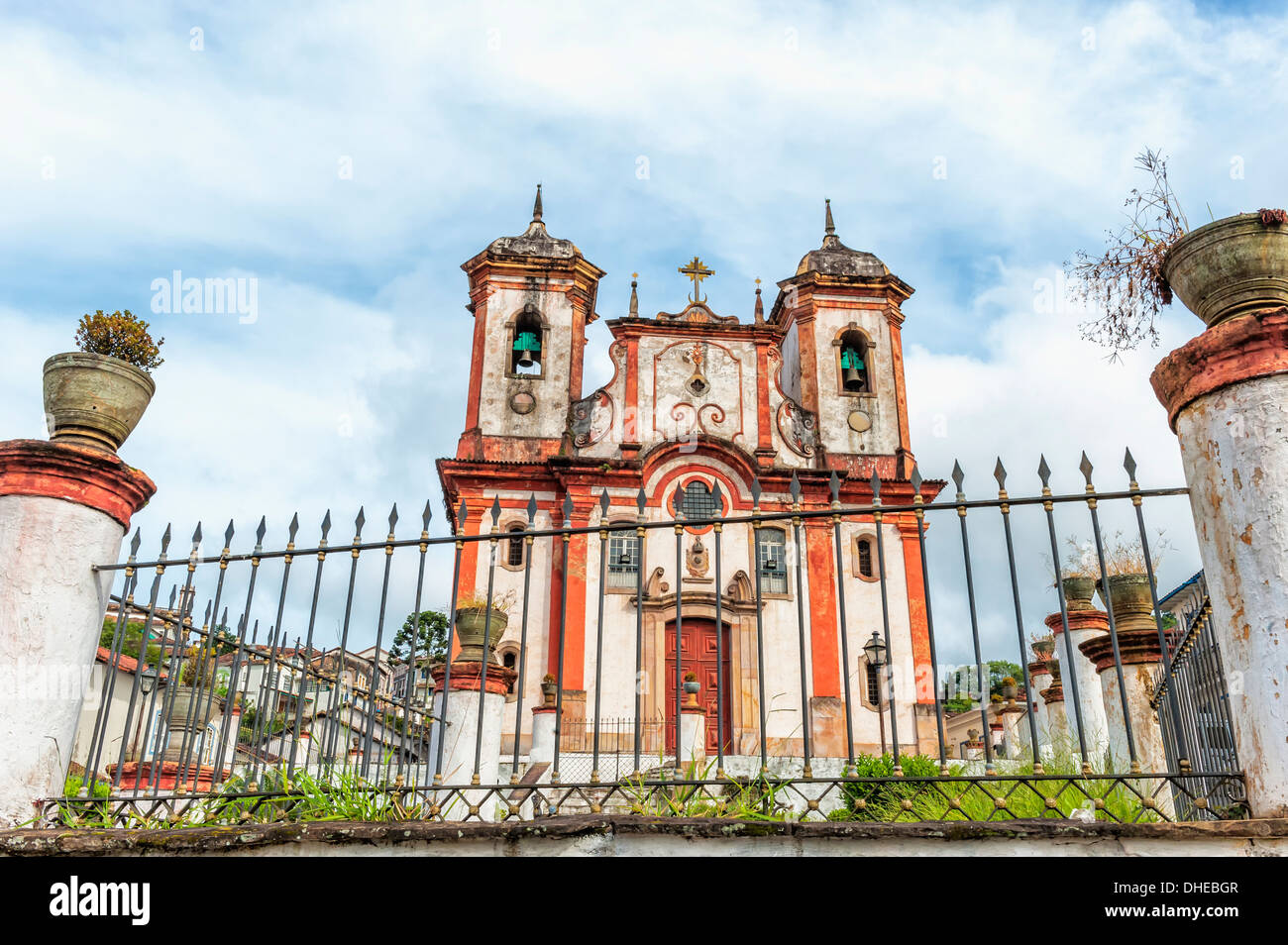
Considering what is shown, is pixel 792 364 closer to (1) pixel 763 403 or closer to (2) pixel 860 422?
(2) pixel 860 422

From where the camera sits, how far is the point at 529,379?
22.1m

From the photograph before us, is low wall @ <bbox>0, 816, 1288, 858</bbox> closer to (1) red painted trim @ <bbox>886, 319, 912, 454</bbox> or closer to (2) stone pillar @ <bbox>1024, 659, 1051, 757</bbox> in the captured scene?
(2) stone pillar @ <bbox>1024, 659, 1051, 757</bbox>

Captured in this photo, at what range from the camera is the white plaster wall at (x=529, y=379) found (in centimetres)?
2152

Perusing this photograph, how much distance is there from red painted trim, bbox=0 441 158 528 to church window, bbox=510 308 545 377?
57.0 feet

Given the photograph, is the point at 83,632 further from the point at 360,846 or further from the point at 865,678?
the point at 865,678

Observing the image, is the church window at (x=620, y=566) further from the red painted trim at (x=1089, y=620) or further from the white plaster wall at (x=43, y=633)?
the white plaster wall at (x=43, y=633)

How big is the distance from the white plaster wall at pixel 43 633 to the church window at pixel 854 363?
1925 centimetres

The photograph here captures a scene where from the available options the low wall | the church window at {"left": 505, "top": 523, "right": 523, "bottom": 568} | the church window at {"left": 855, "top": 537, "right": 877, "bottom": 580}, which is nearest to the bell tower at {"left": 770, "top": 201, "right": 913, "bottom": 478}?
the church window at {"left": 855, "top": 537, "right": 877, "bottom": 580}

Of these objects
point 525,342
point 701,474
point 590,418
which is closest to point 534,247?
point 525,342

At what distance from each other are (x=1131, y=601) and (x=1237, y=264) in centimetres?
395

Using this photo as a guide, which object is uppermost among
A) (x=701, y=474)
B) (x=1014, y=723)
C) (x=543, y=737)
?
(x=701, y=474)

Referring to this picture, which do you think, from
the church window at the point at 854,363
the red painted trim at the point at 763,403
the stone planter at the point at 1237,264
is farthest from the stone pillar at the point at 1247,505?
the church window at the point at 854,363
